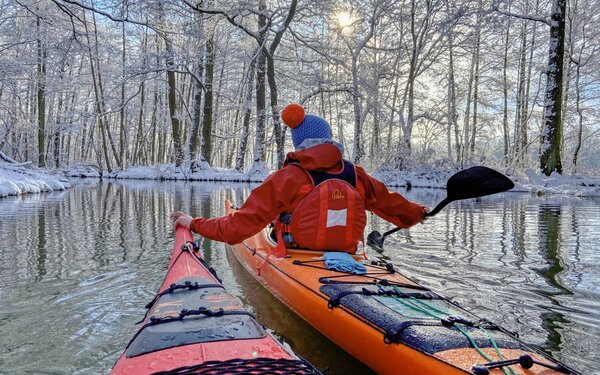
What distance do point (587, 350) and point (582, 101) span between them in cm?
2498

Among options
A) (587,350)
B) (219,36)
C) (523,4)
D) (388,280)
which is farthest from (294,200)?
(219,36)

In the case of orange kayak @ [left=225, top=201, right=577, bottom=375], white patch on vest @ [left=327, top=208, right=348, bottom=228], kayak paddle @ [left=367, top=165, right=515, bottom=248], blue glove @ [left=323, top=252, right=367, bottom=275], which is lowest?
orange kayak @ [left=225, top=201, right=577, bottom=375]

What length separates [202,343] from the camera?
1.91 m

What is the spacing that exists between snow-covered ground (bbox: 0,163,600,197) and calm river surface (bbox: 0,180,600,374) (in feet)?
18.4

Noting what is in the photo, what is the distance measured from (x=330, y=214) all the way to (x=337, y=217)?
0.06 metres

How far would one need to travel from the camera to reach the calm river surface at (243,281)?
112 inches

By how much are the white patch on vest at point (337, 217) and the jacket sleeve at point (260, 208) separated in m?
0.30

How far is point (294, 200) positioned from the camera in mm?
3320

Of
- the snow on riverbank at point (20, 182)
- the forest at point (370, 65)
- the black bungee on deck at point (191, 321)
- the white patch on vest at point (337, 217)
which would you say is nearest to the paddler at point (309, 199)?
the white patch on vest at point (337, 217)

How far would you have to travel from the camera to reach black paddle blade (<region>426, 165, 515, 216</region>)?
3.43 metres

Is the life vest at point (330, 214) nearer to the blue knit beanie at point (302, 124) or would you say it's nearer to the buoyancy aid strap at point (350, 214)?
the buoyancy aid strap at point (350, 214)

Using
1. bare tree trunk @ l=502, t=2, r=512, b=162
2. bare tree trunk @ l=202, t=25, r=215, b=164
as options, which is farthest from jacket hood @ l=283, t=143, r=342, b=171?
bare tree trunk @ l=502, t=2, r=512, b=162

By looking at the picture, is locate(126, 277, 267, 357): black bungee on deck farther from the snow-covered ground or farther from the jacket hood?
the snow-covered ground

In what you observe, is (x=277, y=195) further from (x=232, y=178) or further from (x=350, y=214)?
(x=232, y=178)
